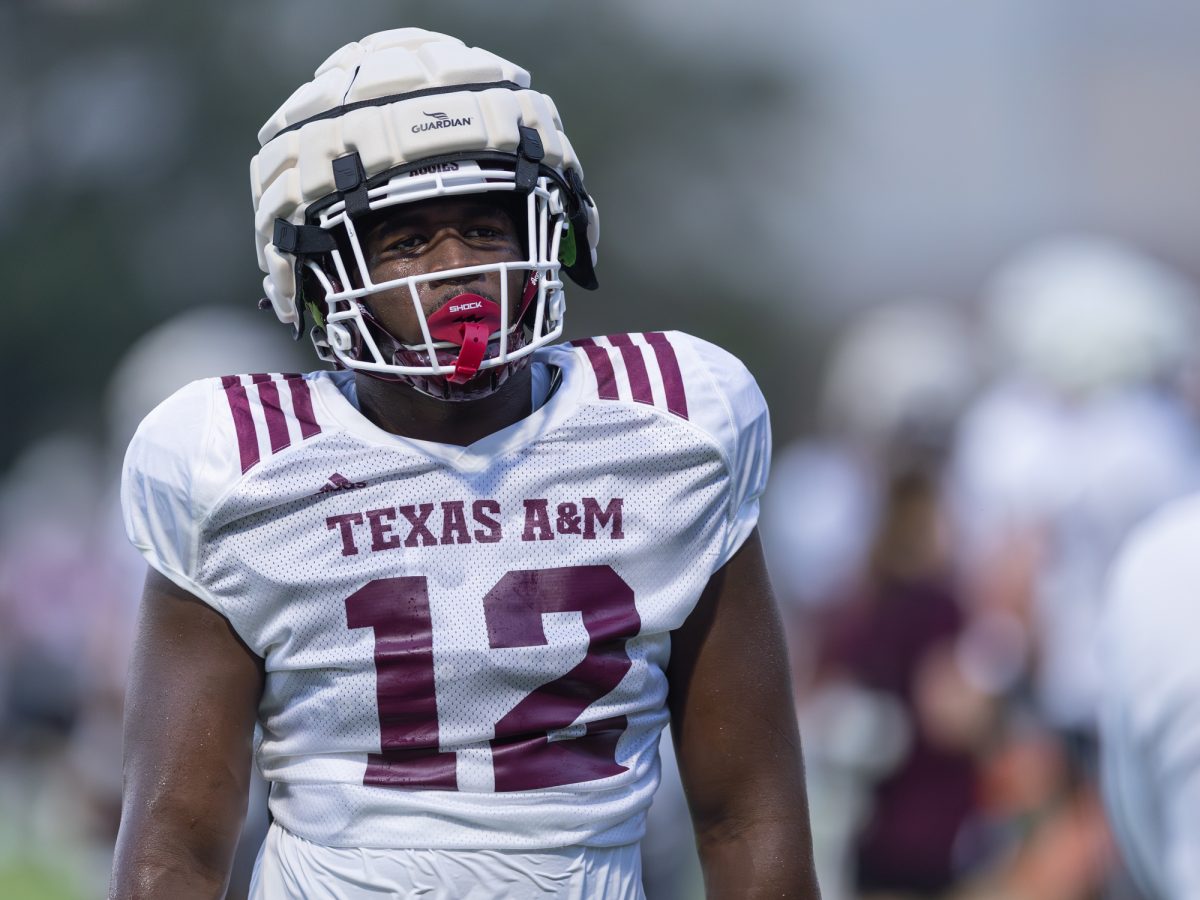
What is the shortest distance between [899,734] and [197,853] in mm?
3317

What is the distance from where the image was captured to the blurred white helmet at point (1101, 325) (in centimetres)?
611

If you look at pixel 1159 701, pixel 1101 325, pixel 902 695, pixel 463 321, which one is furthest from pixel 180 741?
pixel 1101 325

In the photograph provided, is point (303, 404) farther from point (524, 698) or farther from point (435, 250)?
point (524, 698)

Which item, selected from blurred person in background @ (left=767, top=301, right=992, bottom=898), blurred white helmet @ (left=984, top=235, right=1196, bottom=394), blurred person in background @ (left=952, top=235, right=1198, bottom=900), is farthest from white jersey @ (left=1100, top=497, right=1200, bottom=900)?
blurred white helmet @ (left=984, top=235, right=1196, bottom=394)

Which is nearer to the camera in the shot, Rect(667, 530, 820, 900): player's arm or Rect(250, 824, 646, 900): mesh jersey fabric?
Rect(250, 824, 646, 900): mesh jersey fabric

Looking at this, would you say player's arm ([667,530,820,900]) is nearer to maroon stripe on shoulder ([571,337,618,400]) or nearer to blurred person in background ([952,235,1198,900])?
maroon stripe on shoulder ([571,337,618,400])

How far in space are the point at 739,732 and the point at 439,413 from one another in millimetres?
599

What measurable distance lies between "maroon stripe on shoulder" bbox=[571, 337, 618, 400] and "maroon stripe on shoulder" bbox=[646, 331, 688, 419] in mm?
67

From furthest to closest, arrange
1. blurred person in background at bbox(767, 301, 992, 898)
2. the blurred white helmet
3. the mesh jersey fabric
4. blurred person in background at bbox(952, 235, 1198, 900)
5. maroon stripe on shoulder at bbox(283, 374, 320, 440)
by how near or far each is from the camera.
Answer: the blurred white helmet
blurred person in background at bbox(952, 235, 1198, 900)
blurred person in background at bbox(767, 301, 992, 898)
maroon stripe on shoulder at bbox(283, 374, 320, 440)
the mesh jersey fabric

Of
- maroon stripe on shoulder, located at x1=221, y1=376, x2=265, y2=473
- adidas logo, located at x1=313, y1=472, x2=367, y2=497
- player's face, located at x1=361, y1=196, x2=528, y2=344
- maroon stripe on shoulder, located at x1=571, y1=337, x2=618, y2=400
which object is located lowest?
adidas logo, located at x1=313, y1=472, x2=367, y2=497

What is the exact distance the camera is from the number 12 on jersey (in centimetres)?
245

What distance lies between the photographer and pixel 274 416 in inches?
100

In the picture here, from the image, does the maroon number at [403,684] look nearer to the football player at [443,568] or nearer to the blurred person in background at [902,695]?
the football player at [443,568]

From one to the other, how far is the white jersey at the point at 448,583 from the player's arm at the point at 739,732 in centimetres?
5
